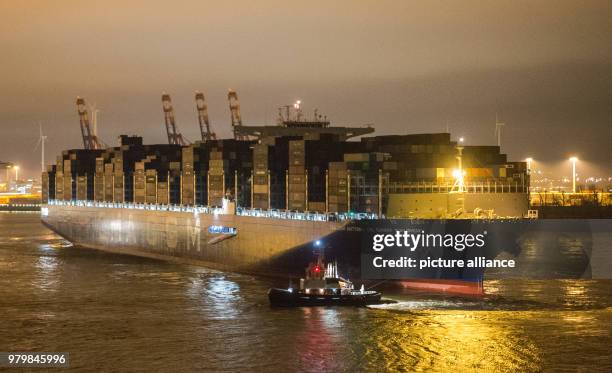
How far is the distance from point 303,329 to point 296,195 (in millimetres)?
24641

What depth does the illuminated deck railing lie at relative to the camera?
56156 millimetres

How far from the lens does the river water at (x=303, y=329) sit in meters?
32.8

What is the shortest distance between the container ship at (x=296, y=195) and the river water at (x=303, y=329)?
19.7ft

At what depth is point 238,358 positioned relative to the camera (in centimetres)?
3334

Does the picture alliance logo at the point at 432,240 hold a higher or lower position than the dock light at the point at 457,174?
lower

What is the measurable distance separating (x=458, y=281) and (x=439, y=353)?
14.1m

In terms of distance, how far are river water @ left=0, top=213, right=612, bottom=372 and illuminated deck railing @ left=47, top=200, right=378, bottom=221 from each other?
6351mm

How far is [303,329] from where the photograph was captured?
38188mm

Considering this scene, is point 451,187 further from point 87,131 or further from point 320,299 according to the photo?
point 87,131

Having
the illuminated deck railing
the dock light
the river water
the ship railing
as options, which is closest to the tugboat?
the river water

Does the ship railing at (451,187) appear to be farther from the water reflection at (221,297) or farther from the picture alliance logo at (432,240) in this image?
the water reflection at (221,297)

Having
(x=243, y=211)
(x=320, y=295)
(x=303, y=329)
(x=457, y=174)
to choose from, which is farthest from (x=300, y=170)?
(x=303, y=329)

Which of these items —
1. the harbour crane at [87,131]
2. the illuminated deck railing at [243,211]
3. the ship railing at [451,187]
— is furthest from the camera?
the harbour crane at [87,131]

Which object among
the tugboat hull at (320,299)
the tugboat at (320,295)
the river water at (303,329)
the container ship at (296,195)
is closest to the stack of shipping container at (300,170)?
the container ship at (296,195)
